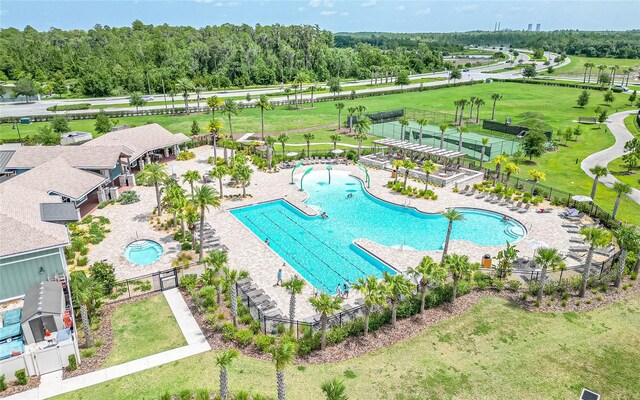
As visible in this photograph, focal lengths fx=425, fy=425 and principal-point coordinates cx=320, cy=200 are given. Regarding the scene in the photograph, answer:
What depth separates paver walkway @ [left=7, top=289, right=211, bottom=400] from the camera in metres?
20.2

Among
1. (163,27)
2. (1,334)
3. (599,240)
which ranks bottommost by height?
(1,334)

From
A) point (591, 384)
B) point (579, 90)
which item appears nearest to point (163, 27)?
point (579, 90)

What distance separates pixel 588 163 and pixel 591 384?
44.4 metres

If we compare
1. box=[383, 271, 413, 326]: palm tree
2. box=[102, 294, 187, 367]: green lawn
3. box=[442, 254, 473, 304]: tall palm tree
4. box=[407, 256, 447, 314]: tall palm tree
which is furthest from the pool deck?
box=[442, 254, 473, 304]: tall palm tree

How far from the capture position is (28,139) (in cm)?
6256

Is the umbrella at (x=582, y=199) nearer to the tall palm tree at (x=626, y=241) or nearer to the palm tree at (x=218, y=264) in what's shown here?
the tall palm tree at (x=626, y=241)

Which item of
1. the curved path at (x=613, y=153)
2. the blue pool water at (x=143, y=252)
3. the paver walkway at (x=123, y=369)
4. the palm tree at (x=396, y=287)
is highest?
the palm tree at (x=396, y=287)

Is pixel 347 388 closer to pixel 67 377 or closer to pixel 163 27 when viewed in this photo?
pixel 67 377

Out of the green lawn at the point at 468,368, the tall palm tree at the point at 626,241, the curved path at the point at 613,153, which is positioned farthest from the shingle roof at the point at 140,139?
the curved path at the point at 613,153

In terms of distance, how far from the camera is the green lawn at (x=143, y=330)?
22797 millimetres

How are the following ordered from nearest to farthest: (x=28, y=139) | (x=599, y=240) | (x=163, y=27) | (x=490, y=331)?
(x=490, y=331)
(x=599, y=240)
(x=28, y=139)
(x=163, y=27)

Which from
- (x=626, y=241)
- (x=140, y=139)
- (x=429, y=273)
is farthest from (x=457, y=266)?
(x=140, y=139)

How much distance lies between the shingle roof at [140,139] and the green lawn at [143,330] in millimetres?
27542

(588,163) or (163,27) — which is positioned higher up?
(163,27)
